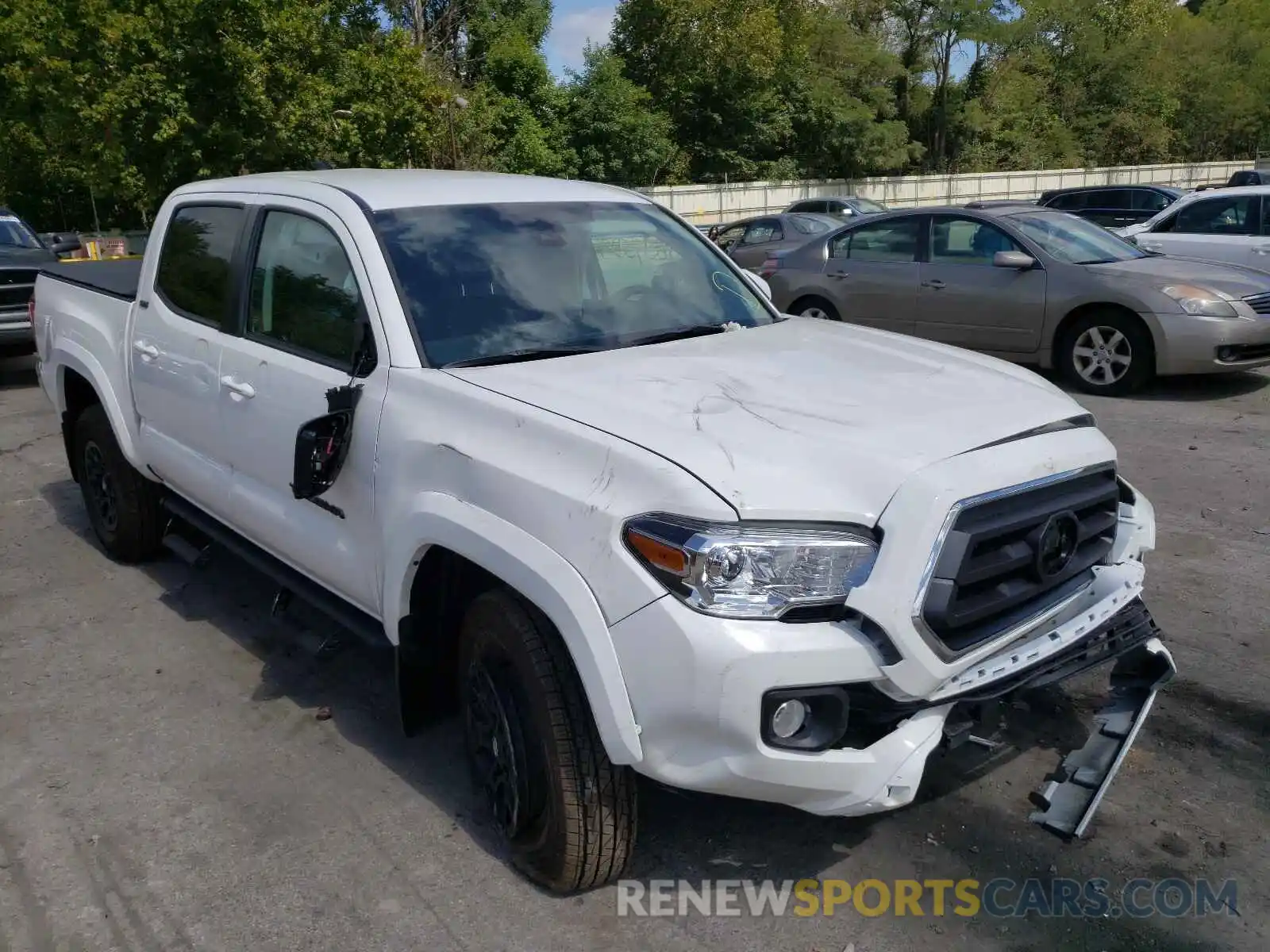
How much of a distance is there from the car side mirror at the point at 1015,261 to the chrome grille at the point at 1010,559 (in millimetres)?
6575

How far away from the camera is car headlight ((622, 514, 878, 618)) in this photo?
2.49 meters

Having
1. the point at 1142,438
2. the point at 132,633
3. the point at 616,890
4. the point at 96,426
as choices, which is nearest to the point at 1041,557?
the point at 616,890

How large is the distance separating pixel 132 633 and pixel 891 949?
370cm

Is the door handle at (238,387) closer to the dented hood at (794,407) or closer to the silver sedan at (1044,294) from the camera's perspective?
the dented hood at (794,407)

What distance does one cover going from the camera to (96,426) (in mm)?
5625

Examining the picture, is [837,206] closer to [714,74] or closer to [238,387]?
[714,74]

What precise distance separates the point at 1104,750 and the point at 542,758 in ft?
5.28

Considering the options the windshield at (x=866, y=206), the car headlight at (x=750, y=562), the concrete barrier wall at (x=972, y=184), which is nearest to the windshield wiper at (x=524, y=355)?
the car headlight at (x=750, y=562)

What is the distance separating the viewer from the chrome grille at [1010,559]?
8.45 feet

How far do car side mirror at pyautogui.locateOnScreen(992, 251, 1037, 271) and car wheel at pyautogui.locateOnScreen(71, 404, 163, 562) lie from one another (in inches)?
271

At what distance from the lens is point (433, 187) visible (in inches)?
159

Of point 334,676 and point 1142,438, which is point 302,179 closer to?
point 334,676

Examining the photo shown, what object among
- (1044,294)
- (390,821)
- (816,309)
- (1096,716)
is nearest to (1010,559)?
(1096,716)

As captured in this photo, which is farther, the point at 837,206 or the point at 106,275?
the point at 837,206
